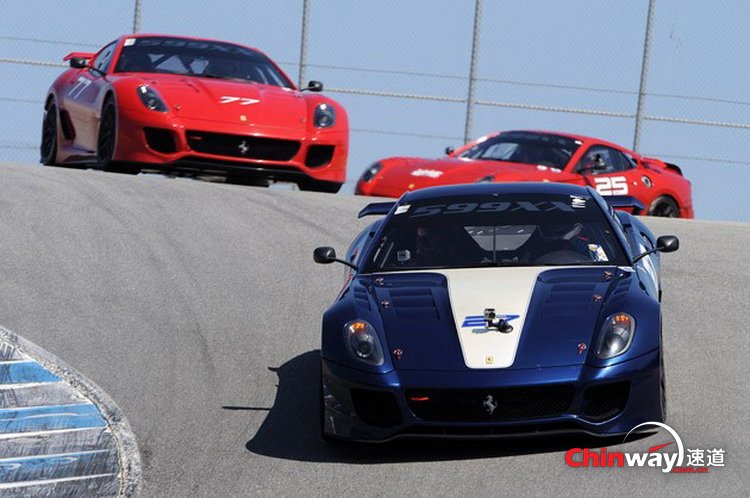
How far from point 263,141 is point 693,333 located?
5290 mm

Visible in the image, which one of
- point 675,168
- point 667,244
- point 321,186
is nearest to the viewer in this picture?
point 667,244

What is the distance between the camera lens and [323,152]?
43.4 ft

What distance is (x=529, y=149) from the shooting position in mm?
15406

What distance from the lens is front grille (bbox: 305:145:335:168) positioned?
43.0 ft

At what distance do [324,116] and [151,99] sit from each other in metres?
1.54

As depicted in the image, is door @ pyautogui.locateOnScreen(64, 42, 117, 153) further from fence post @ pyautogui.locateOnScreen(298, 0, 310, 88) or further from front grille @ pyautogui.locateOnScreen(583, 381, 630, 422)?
front grille @ pyautogui.locateOnScreen(583, 381, 630, 422)

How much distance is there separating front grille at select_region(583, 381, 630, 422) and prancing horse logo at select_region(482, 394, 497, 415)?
383 millimetres

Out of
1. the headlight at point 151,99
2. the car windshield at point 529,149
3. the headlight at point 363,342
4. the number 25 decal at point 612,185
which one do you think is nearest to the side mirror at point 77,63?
the headlight at point 151,99

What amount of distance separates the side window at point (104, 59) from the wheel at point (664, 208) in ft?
19.4

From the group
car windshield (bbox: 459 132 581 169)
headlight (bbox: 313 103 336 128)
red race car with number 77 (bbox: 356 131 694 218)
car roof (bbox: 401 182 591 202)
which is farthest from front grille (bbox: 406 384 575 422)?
car windshield (bbox: 459 132 581 169)

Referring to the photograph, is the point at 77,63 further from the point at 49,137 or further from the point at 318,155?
the point at 318,155

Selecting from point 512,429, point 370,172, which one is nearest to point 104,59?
point 370,172

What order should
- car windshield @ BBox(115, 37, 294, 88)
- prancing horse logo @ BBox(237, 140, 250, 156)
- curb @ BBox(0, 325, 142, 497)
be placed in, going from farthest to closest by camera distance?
car windshield @ BBox(115, 37, 294, 88)
prancing horse logo @ BBox(237, 140, 250, 156)
curb @ BBox(0, 325, 142, 497)

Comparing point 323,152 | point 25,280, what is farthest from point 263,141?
point 25,280
